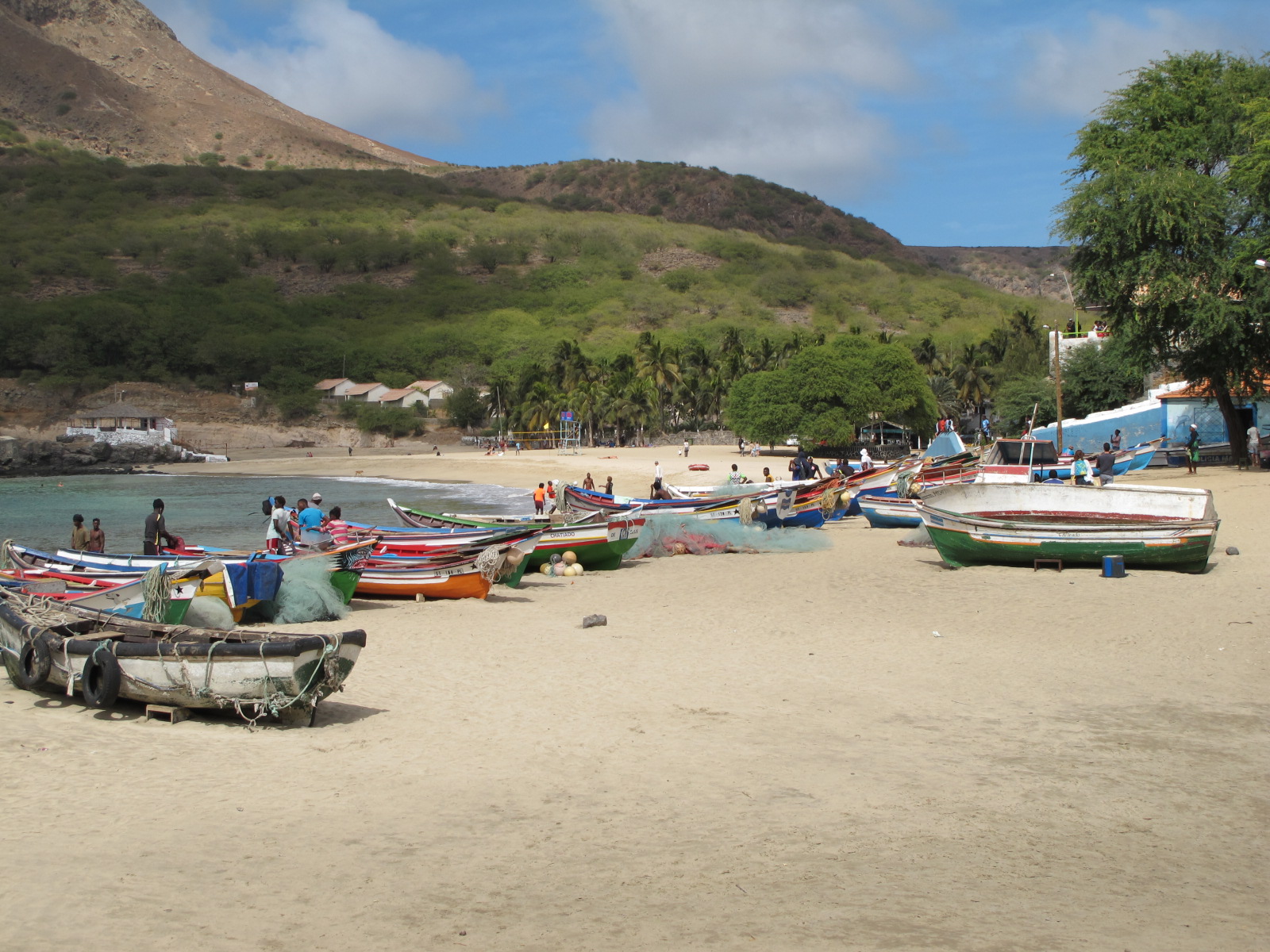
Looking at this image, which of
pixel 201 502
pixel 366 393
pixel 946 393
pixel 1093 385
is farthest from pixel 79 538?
pixel 366 393

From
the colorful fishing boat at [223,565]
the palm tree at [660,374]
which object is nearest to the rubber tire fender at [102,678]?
the colorful fishing boat at [223,565]

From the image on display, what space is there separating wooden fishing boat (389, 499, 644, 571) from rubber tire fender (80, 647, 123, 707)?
1001cm

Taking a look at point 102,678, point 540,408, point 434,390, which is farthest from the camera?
point 434,390

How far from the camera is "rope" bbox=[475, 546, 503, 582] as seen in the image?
15.9 meters

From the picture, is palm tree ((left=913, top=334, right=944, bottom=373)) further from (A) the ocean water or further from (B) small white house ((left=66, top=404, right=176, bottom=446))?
(B) small white house ((left=66, top=404, right=176, bottom=446))

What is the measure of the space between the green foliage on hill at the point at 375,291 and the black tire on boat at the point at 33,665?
71105mm

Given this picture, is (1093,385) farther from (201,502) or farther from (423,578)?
(423,578)

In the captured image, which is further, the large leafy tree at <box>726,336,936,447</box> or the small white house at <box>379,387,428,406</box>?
the small white house at <box>379,387,428,406</box>

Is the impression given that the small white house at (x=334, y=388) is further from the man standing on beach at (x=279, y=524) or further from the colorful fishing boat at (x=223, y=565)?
the colorful fishing boat at (x=223, y=565)

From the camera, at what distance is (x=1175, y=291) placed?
30.1 metres

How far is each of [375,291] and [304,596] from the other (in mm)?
138374

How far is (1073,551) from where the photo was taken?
1730 cm

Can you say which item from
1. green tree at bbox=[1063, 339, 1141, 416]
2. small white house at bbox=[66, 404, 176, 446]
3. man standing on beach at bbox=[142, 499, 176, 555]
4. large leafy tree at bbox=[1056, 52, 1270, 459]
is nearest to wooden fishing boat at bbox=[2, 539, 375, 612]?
man standing on beach at bbox=[142, 499, 176, 555]

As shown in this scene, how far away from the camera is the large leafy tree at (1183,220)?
29906 mm
